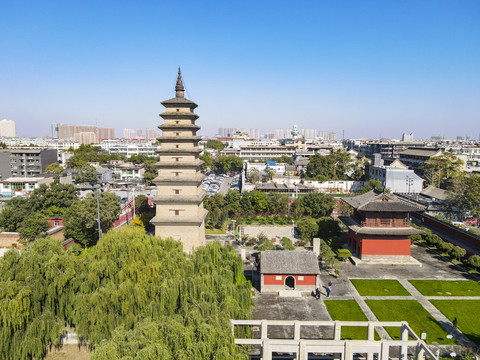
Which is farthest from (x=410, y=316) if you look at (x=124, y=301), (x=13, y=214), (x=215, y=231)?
(x=13, y=214)

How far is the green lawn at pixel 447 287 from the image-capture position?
22391 mm

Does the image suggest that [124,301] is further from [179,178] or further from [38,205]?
[38,205]

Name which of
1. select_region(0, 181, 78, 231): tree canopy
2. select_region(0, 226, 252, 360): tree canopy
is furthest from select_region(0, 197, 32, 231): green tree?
select_region(0, 226, 252, 360): tree canopy

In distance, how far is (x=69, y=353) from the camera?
635 inches

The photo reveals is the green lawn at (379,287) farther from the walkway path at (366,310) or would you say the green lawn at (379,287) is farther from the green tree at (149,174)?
the green tree at (149,174)

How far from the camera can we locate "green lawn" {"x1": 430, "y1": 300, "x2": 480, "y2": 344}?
1794 cm

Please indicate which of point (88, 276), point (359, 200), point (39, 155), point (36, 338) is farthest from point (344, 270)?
point (39, 155)

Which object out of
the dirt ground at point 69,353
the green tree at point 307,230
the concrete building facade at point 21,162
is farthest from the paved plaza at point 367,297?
the concrete building facade at point 21,162

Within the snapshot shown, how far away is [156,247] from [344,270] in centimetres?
1547

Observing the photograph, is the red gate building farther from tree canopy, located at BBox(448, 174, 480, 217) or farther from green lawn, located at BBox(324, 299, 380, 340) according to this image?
tree canopy, located at BBox(448, 174, 480, 217)

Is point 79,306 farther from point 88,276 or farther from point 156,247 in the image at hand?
point 156,247

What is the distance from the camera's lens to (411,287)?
23.4 metres

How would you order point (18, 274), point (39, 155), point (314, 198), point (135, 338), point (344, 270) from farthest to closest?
point (39, 155), point (314, 198), point (344, 270), point (18, 274), point (135, 338)

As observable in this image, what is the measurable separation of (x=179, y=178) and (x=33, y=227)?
48.3 ft
